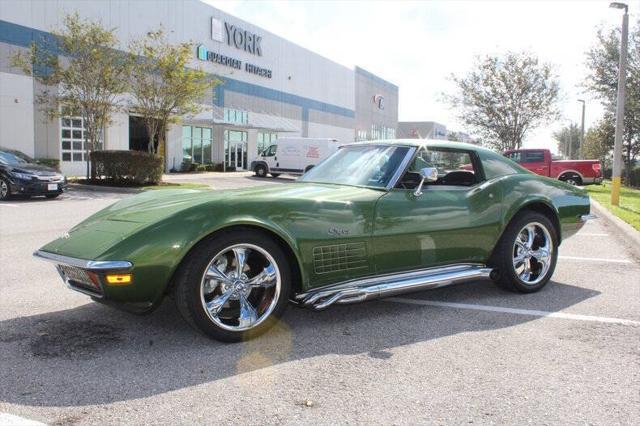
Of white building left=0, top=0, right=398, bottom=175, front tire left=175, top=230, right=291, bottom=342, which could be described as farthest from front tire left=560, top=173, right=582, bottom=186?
front tire left=175, top=230, right=291, bottom=342

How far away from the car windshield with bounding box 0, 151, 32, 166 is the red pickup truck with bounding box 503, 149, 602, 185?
18625 millimetres

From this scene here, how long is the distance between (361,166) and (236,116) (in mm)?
35935

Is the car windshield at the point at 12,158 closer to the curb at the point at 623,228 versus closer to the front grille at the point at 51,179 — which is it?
the front grille at the point at 51,179

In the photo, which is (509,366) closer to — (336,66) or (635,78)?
(635,78)

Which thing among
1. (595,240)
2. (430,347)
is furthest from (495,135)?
(430,347)

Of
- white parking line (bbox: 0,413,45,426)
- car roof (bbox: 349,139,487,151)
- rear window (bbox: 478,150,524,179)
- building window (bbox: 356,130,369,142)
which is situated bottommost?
white parking line (bbox: 0,413,45,426)

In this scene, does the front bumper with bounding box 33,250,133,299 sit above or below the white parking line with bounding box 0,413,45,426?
above

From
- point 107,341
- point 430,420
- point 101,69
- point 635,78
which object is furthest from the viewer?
point 635,78

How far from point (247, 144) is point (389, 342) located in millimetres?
38695

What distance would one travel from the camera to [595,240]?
354 inches

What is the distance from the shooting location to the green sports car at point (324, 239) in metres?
3.39

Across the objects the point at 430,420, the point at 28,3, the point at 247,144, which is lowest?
the point at 430,420

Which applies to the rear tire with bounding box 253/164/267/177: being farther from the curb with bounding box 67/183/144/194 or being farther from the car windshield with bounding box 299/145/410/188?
the car windshield with bounding box 299/145/410/188

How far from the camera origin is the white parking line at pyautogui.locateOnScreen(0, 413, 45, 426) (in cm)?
247
